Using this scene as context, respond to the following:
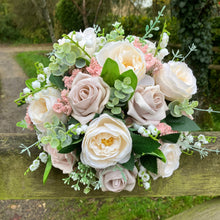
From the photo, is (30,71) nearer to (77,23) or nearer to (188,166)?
(77,23)

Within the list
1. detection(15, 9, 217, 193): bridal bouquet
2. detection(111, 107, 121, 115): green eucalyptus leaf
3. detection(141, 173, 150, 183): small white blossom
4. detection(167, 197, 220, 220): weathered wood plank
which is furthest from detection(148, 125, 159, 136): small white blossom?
detection(167, 197, 220, 220): weathered wood plank

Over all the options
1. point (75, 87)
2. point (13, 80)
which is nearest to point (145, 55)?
point (75, 87)

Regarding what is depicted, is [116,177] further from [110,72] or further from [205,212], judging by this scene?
[205,212]

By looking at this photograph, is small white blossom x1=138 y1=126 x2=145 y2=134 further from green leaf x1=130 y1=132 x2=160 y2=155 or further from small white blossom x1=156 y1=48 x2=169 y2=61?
small white blossom x1=156 y1=48 x2=169 y2=61

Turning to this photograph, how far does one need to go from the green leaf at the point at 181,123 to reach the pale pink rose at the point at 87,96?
29 cm

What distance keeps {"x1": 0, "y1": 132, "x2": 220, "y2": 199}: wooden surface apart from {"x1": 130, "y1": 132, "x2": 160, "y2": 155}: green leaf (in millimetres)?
349

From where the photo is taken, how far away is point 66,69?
0.94 m

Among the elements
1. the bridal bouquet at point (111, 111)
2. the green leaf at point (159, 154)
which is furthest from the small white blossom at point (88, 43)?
the green leaf at point (159, 154)

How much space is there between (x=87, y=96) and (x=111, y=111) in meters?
0.10

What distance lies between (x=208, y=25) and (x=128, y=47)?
3.45 meters

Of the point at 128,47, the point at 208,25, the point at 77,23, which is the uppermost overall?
the point at 128,47

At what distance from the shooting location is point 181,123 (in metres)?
0.94

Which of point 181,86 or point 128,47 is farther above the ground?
point 128,47

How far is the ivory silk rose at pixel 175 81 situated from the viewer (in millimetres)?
904
